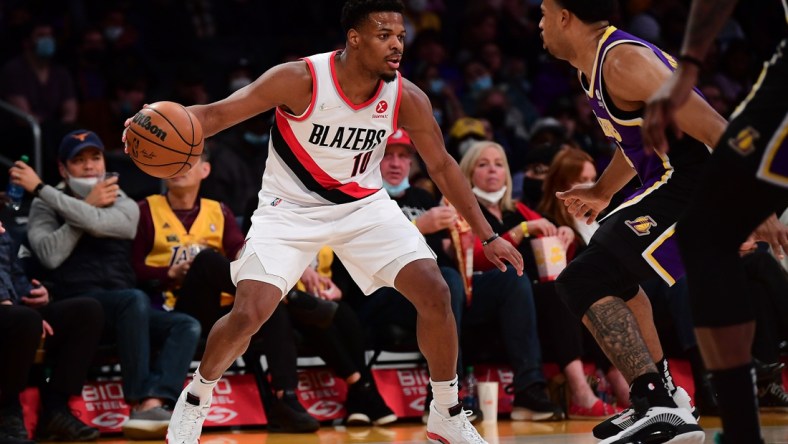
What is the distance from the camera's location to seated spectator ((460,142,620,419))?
7.37m

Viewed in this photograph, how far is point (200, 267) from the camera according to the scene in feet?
22.8

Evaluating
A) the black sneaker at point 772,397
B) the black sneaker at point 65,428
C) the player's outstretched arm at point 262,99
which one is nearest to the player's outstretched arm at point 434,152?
the player's outstretched arm at point 262,99

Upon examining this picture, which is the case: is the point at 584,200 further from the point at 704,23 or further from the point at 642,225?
the point at 704,23

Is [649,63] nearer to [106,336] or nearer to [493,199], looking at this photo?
[493,199]

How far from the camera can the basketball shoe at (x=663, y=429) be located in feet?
15.0

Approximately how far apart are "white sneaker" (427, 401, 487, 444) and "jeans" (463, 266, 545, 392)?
212 cm

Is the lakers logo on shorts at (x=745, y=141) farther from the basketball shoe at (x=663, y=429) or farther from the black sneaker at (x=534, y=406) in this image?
the black sneaker at (x=534, y=406)

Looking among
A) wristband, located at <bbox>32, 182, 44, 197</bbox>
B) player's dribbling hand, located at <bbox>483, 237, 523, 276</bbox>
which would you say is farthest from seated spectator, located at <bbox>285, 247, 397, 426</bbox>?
player's dribbling hand, located at <bbox>483, 237, 523, 276</bbox>

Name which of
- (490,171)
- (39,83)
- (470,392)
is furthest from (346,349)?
(39,83)

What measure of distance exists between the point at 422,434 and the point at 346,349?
3.27 ft

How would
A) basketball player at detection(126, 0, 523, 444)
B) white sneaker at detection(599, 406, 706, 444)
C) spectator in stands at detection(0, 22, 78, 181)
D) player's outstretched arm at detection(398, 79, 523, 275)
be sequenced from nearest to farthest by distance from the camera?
1. white sneaker at detection(599, 406, 706, 444)
2. basketball player at detection(126, 0, 523, 444)
3. player's outstretched arm at detection(398, 79, 523, 275)
4. spectator in stands at detection(0, 22, 78, 181)

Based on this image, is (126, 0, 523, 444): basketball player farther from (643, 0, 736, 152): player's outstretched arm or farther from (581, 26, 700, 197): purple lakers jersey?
(643, 0, 736, 152): player's outstretched arm

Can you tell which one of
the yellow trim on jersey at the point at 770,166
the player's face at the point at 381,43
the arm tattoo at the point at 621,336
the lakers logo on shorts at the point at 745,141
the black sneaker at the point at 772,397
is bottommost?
the black sneaker at the point at 772,397

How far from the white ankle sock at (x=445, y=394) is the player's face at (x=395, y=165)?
2.87 m
